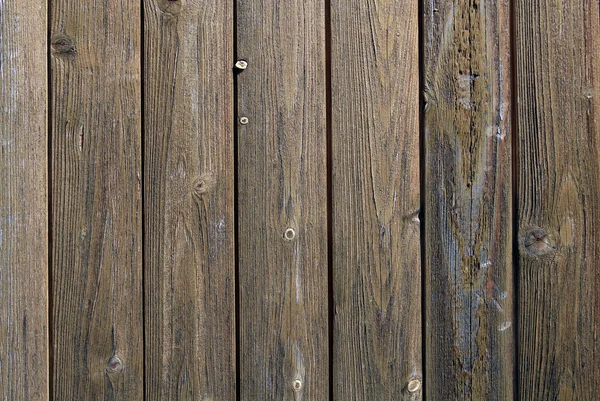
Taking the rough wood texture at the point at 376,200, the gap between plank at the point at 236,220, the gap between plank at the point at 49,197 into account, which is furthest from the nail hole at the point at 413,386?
the gap between plank at the point at 49,197

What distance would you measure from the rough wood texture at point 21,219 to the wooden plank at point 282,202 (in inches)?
17.7

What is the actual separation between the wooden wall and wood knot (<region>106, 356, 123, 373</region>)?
15mm

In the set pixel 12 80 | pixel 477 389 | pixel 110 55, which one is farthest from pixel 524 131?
pixel 12 80

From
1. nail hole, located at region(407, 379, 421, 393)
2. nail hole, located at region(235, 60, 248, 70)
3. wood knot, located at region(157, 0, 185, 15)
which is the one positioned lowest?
nail hole, located at region(407, 379, 421, 393)

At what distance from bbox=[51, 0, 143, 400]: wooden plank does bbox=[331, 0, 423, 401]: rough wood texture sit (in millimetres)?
462

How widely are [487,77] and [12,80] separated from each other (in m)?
1.09

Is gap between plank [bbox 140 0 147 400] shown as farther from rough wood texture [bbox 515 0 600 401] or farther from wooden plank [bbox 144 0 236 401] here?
rough wood texture [bbox 515 0 600 401]

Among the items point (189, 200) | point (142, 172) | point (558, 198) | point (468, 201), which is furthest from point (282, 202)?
point (558, 198)

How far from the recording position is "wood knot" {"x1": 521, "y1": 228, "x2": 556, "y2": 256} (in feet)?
4.28

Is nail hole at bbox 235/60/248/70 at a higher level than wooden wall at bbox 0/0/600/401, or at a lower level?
higher

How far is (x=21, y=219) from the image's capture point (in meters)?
1.28

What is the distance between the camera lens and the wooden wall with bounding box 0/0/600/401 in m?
1.28

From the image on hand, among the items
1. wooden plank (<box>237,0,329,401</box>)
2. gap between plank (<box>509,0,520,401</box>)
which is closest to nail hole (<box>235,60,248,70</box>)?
wooden plank (<box>237,0,329,401</box>)

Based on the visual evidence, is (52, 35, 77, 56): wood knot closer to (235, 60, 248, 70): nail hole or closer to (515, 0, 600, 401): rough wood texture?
(235, 60, 248, 70): nail hole
